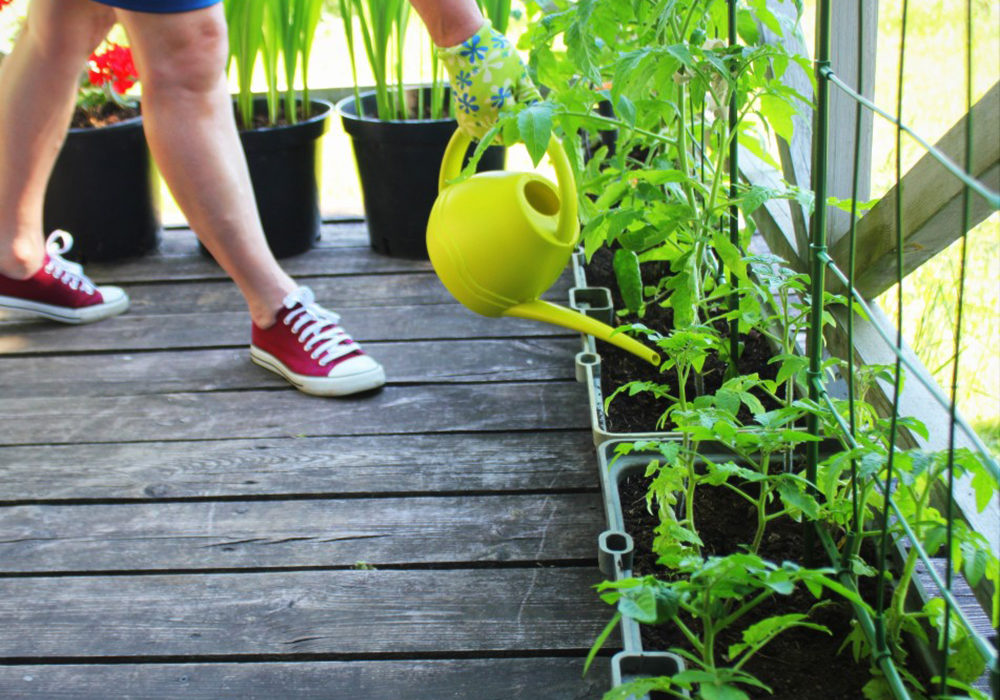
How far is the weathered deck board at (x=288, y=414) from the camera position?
1600 millimetres

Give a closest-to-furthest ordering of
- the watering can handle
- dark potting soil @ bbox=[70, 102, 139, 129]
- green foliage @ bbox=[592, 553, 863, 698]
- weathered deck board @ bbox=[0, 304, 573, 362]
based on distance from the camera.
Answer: green foliage @ bbox=[592, 553, 863, 698] < the watering can handle < weathered deck board @ bbox=[0, 304, 573, 362] < dark potting soil @ bbox=[70, 102, 139, 129]

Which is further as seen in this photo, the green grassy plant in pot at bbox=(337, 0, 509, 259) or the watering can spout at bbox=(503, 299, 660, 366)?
the green grassy plant in pot at bbox=(337, 0, 509, 259)

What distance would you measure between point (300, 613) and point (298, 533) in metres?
0.17

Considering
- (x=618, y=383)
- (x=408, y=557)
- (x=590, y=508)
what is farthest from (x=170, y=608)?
(x=618, y=383)

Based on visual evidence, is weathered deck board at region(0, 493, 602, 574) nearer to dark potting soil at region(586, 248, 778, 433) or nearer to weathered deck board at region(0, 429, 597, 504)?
weathered deck board at region(0, 429, 597, 504)

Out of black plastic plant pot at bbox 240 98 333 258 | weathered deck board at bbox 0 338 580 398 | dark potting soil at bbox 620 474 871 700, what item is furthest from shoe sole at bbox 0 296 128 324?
dark potting soil at bbox 620 474 871 700

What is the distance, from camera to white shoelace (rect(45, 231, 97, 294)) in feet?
6.45

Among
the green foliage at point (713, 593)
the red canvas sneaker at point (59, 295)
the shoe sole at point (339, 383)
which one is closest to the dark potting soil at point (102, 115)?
Answer: the red canvas sneaker at point (59, 295)

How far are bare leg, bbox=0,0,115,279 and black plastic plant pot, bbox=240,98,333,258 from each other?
0.46 m

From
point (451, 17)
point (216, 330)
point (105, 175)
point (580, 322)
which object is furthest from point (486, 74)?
point (105, 175)

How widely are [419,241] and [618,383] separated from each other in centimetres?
88

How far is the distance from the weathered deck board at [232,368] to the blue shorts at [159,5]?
640mm

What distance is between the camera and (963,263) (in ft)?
1.90

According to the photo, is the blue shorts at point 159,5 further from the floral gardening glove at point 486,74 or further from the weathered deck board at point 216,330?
the weathered deck board at point 216,330
